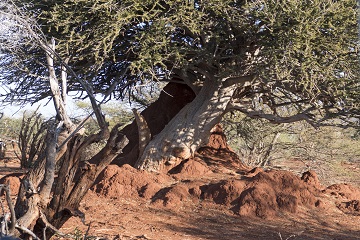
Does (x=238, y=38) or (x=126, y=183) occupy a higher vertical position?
(x=238, y=38)

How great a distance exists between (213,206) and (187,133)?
188 cm

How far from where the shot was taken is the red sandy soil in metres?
8.03

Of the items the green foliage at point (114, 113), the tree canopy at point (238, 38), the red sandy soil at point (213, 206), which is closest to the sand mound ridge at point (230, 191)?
the red sandy soil at point (213, 206)

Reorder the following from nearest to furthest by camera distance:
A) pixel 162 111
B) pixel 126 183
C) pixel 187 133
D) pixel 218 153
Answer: pixel 126 183 → pixel 187 133 → pixel 218 153 → pixel 162 111

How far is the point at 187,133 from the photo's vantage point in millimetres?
10539

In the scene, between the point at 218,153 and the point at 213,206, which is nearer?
the point at 213,206

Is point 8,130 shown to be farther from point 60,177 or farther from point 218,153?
point 60,177

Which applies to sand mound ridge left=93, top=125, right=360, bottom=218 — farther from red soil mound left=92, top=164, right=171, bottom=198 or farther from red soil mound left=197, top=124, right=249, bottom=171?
red soil mound left=197, top=124, right=249, bottom=171

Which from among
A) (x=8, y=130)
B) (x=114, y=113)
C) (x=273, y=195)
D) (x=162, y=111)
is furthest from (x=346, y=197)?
(x=114, y=113)

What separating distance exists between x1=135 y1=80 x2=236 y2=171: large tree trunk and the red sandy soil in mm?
263

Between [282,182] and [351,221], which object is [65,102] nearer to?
[282,182]

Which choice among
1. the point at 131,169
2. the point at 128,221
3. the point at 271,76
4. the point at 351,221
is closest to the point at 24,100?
the point at 131,169

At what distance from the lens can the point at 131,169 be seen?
995 cm

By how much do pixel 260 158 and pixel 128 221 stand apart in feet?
32.9
